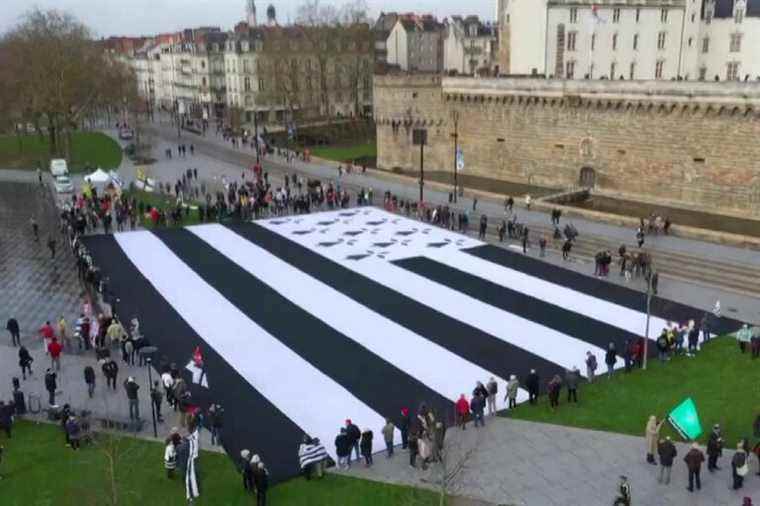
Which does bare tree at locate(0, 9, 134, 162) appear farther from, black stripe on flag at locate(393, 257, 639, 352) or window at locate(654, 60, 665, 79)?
window at locate(654, 60, 665, 79)

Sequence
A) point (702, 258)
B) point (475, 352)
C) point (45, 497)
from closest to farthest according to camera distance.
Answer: point (45, 497)
point (475, 352)
point (702, 258)

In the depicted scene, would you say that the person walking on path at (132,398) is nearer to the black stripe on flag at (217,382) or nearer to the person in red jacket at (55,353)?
the black stripe on flag at (217,382)

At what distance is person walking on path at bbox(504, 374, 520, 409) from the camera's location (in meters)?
14.9

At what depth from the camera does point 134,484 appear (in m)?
12.4

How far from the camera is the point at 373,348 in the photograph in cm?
1823

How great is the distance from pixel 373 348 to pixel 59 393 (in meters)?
7.13

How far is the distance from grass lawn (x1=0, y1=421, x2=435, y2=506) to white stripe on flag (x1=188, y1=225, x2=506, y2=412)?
182cm

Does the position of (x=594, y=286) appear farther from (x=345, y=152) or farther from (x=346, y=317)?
(x=345, y=152)

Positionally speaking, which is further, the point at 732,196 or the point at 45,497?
the point at 732,196

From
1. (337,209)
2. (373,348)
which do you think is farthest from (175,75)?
(373,348)

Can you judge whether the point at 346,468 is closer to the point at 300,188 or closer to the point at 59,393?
the point at 59,393

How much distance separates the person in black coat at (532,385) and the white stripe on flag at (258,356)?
3.10 meters

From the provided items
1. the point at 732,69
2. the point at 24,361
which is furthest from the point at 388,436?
the point at 732,69

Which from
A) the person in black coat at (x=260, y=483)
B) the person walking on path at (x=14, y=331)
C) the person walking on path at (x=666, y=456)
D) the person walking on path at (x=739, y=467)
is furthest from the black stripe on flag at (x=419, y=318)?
the person walking on path at (x=14, y=331)
